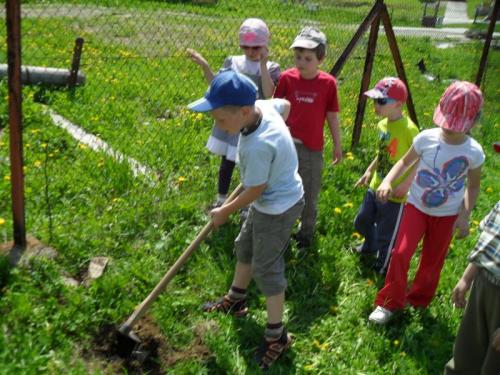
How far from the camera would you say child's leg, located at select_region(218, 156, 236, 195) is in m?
3.92

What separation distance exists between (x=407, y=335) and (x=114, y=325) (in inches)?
65.8

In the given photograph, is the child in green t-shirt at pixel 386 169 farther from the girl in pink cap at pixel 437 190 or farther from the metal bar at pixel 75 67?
the metal bar at pixel 75 67

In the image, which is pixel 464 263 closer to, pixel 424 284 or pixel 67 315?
pixel 424 284

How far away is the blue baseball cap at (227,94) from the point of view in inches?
93.1

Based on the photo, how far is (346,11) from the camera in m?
7.97

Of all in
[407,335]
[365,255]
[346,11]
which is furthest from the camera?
[346,11]

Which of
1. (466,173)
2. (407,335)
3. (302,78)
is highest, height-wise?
(302,78)

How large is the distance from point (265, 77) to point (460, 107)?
1.38 m

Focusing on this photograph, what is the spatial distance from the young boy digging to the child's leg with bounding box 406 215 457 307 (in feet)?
2.92

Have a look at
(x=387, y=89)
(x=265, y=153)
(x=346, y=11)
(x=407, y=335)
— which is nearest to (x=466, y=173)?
(x=387, y=89)

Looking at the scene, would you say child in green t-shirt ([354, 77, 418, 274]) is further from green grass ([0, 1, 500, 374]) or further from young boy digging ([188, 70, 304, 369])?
young boy digging ([188, 70, 304, 369])

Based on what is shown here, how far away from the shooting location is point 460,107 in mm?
2646

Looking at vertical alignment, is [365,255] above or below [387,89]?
below

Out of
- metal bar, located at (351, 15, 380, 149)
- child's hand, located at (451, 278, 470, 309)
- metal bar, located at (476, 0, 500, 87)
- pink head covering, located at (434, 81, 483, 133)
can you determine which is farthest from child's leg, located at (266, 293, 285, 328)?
metal bar, located at (476, 0, 500, 87)
